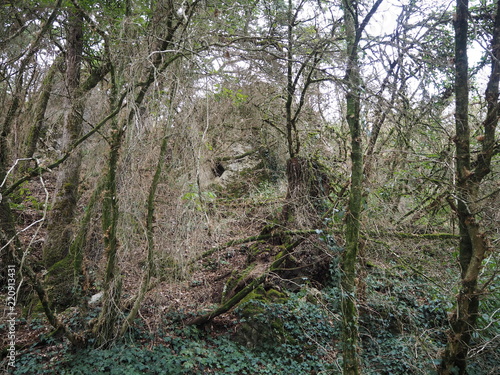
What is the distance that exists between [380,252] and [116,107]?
4.52 meters

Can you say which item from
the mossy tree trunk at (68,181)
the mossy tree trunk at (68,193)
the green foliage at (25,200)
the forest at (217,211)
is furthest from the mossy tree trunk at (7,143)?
the green foliage at (25,200)

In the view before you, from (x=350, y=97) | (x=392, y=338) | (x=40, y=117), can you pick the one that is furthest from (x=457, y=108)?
(x=40, y=117)

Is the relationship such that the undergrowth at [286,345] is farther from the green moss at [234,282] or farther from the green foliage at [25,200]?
the green foliage at [25,200]

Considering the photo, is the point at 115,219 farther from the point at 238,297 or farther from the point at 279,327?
the point at 279,327

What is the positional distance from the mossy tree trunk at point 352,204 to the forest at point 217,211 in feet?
0.05

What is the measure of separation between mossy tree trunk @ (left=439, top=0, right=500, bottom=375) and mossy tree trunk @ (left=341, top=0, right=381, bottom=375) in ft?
3.37

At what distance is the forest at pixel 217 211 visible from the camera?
3.29 metres

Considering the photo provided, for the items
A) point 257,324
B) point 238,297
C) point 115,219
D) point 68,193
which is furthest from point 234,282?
point 68,193

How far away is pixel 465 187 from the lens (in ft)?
10.6

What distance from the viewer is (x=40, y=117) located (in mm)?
6195

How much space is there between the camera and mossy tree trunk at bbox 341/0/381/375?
10.1 feet

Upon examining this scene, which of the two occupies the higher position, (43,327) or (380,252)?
(380,252)

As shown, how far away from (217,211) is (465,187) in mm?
3271

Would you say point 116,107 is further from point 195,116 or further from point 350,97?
point 350,97
